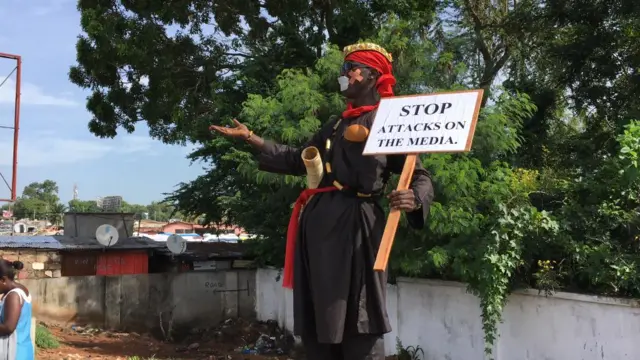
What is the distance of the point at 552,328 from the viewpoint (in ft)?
19.5

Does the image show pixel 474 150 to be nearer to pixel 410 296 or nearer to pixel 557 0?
pixel 410 296

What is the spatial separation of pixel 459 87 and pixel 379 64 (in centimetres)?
443

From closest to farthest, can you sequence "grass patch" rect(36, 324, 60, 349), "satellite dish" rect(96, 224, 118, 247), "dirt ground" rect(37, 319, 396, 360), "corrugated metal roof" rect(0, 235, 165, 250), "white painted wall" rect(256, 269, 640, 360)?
"white painted wall" rect(256, 269, 640, 360) < "grass patch" rect(36, 324, 60, 349) < "dirt ground" rect(37, 319, 396, 360) < "corrugated metal roof" rect(0, 235, 165, 250) < "satellite dish" rect(96, 224, 118, 247)

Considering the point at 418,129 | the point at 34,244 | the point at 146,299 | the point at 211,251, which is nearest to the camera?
the point at 418,129

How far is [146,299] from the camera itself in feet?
42.6

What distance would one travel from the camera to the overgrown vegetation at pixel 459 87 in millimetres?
5840

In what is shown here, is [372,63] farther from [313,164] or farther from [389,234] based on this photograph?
[389,234]

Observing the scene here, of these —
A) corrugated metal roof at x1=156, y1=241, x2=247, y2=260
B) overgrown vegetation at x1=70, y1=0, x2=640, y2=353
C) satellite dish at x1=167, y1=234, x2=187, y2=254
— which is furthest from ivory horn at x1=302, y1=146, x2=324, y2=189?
satellite dish at x1=167, y1=234, x2=187, y2=254

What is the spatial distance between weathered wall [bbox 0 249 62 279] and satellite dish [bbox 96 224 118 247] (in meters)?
0.87

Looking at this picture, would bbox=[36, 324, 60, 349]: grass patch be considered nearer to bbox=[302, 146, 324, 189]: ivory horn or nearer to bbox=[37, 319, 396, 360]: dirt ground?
bbox=[37, 319, 396, 360]: dirt ground

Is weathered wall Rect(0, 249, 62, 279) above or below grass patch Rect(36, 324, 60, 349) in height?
above

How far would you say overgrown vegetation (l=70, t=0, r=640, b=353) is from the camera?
584 centimetres

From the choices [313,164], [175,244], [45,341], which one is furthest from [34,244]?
[313,164]

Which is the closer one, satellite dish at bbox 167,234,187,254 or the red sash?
the red sash
